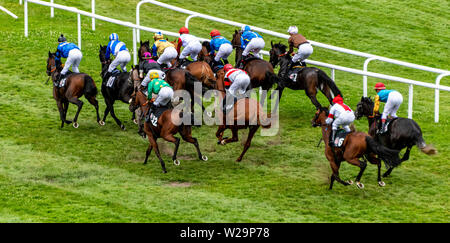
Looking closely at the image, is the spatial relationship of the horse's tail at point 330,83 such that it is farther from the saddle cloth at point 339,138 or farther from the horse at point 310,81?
the saddle cloth at point 339,138

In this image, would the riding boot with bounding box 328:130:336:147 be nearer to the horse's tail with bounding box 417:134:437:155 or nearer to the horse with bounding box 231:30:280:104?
the horse's tail with bounding box 417:134:437:155

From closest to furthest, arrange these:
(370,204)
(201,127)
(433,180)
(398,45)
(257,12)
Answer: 1. (370,204)
2. (433,180)
3. (201,127)
4. (398,45)
5. (257,12)

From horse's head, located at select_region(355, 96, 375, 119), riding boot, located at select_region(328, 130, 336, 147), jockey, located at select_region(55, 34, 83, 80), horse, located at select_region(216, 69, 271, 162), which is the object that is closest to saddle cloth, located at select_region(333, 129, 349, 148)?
riding boot, located at select_region(328, 130, 336, 147)

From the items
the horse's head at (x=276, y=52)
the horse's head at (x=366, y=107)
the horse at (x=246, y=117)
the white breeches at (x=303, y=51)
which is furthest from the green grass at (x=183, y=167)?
the white breeches at (x=303, y=51)

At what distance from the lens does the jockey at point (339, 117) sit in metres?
11.7

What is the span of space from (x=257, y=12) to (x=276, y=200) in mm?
12393

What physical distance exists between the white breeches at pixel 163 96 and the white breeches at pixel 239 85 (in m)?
1.35

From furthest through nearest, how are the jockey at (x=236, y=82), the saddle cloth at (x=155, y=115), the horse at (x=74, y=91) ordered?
the horse at (x=74, y=91)
the jockey at (x=236, y=82)
the saddle cloth at (x=155, y=115)

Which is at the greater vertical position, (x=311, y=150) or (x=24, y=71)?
(x=24, y=71)

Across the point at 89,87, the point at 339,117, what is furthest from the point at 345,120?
the point at 89,87

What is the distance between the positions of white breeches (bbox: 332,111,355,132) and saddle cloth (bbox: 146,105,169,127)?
9.24ft
